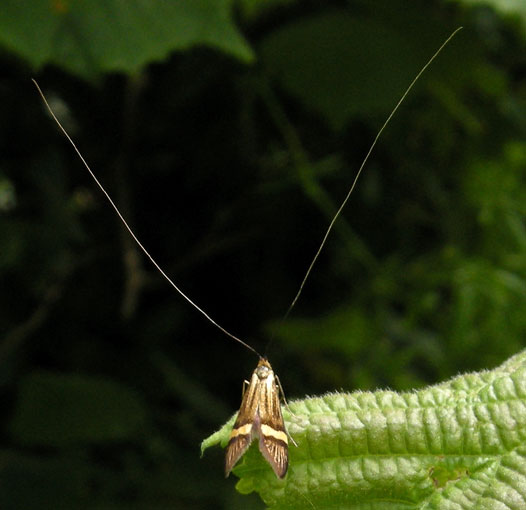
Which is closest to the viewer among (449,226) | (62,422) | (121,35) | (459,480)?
(459,480)

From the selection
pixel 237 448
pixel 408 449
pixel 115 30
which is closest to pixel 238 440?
pixel 237 448

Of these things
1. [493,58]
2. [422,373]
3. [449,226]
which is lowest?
[422,373]

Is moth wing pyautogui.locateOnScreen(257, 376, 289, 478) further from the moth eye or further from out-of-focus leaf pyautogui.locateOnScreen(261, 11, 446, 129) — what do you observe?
out-of-focus leaf pyautogui.locateOnScreen(261, 11, 446, 129)

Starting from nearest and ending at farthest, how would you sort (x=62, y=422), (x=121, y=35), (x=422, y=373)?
(x=121, y=35) < (x=62, y=422) < (x=422, y=373)

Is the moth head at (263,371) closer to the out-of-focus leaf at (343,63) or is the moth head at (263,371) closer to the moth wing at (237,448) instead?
the moth wing at (237,448)

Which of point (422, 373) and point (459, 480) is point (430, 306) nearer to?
point (422, 373)

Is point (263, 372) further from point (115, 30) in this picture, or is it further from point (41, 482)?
point (41, 482)

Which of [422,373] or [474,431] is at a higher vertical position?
[422,373]

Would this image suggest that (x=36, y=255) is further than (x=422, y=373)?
No

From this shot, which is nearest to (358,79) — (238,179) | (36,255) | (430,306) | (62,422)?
(238,179)
